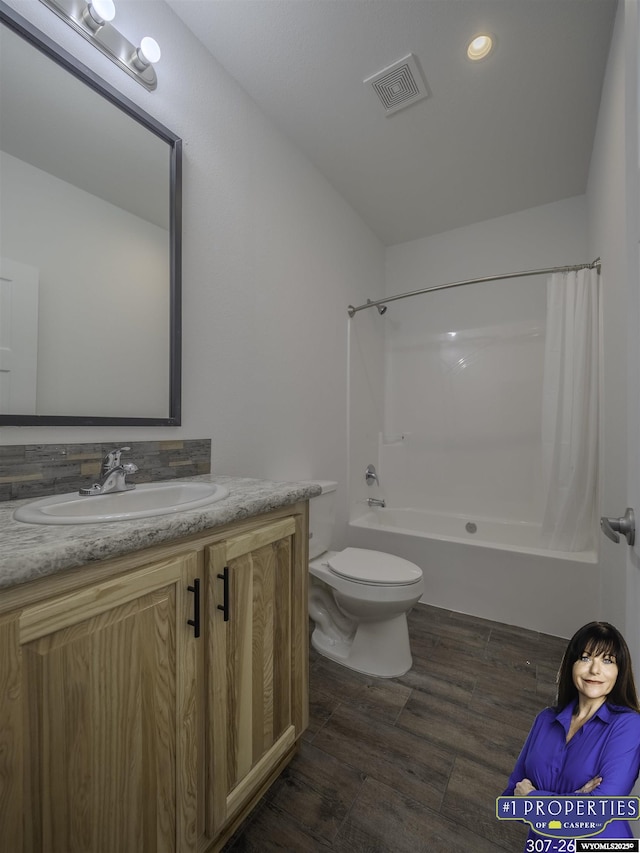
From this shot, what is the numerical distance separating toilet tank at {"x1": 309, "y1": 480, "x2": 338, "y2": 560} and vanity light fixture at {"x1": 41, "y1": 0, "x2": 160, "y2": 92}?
1.74 m

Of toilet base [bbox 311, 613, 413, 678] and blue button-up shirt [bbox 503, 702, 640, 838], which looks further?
toilet base [bbox 311, 613, 413, 678]

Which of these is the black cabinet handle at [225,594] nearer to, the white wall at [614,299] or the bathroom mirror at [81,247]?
the bathroom mirror at [81,247]

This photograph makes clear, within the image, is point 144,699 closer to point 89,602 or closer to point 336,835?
point 89,602

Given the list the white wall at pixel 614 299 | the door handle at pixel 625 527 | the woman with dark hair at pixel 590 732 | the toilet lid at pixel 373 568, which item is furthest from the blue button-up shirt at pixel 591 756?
the toilet lid at pixel 373 568

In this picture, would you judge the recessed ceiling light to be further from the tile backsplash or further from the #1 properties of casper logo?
the #1 properties of casper logo

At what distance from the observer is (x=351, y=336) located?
251 cm

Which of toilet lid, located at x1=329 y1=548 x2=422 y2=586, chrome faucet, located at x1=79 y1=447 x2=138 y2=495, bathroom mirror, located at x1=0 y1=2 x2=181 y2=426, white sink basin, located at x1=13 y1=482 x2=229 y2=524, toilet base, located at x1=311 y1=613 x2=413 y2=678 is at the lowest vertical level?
toilet base, located at x1=311 y1=613 x2=413 y2=678

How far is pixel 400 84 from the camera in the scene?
5.09 feet

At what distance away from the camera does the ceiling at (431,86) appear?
4.25ft

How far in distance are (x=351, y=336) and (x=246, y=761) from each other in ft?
7.34

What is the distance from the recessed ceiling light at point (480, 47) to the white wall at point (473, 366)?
1319 millimetres

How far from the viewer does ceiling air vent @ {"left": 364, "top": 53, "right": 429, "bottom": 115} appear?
148cm

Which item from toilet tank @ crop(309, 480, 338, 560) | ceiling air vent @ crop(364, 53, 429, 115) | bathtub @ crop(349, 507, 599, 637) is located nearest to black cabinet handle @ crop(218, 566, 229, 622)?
toilet tank @ crop(309, 480, 338, 560)

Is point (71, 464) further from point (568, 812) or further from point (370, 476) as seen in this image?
point (370, 476)
